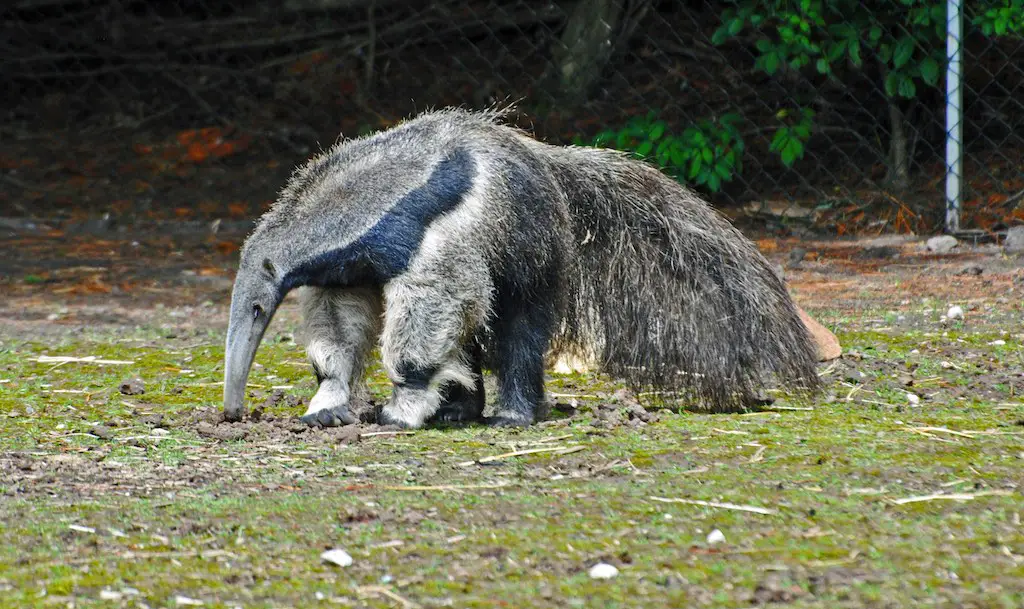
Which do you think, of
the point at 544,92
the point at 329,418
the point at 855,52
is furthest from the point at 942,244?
the point at 329,418

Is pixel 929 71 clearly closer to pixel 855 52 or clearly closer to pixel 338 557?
pixel 855 52

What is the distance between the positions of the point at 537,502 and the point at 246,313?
5.46ft

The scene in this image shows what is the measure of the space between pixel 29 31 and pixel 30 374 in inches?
306

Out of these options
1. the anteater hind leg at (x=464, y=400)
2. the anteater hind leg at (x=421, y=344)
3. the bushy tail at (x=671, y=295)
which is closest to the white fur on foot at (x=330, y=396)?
the anteater hind leg at (x=421, y=344)

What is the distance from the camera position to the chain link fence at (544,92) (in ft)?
30.5

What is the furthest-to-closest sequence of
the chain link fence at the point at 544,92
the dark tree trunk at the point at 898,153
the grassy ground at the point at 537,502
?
1. the dark tree trunk at the point at 898,153
2. the chain link fence at the point at 544,92
3. the grassy ground at the point at 537,502

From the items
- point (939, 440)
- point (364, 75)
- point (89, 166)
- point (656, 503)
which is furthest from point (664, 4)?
point (656, 503)

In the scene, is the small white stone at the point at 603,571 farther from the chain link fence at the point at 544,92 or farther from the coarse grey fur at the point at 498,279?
the chain link fence at the point at 544,92

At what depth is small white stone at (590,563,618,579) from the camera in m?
2.73

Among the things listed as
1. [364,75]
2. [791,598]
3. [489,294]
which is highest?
[364,75]

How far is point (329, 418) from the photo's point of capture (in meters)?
4.67

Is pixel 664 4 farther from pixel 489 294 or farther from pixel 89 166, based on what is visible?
pixel 489 294

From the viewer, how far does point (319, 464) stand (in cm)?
401

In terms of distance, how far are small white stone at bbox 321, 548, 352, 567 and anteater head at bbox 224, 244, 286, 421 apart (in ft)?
5.99
